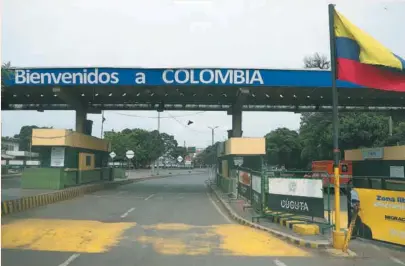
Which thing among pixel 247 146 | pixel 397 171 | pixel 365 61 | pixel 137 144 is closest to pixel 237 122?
pixel 247 146

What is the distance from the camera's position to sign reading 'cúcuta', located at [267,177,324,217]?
1180 centimetres

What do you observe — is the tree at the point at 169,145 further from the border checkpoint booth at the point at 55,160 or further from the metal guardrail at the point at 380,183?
the metal guardrail at the point at 380,183

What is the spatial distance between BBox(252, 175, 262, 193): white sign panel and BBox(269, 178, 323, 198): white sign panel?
3.02 ft

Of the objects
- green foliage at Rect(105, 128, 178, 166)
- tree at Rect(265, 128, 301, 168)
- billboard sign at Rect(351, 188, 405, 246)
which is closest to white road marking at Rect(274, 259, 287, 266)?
billboard sign at Rect(351, 188, 405, 246)

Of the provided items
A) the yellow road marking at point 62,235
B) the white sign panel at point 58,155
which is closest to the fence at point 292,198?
the yellow road marking at point 62,235

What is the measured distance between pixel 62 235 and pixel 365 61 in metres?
8.54

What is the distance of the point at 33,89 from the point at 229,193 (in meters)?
14.3

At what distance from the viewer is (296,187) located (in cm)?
1241

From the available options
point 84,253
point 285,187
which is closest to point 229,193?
point 285,187

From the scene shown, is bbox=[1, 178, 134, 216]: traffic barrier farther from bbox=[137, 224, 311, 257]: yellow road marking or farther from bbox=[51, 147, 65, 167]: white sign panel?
bbox=[137, 224, 311, 257]: yellow road marking

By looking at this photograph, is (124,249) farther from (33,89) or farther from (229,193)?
(33,89)

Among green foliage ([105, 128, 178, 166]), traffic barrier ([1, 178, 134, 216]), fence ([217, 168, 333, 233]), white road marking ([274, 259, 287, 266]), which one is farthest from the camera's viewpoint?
green foliage ([105, 128, 178, 166])

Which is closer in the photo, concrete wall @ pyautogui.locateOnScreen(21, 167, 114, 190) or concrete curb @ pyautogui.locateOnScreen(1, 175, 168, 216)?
concrete curb @ pyautogui.locateOnScreen(1, 175, 168, 216)

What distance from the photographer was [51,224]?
42.1 feet
